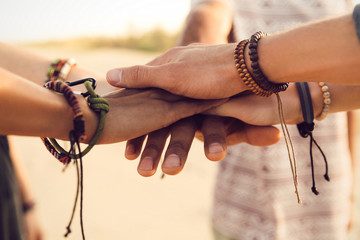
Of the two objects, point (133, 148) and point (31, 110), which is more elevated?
point (31, 110)

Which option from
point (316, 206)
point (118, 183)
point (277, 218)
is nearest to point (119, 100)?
point (277, 218)

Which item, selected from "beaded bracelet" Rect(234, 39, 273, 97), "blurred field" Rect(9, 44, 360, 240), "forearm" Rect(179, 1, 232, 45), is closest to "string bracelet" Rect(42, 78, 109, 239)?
"beaded bracelet" Rect(234, 39, 273, 97)

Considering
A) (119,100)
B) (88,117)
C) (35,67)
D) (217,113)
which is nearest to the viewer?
(88,117)

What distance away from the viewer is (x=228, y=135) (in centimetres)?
166

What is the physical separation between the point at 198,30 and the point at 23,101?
1205 mm

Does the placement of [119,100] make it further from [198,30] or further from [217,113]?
[198,30]

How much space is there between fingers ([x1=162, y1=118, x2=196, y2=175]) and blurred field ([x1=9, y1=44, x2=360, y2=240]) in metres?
3.10

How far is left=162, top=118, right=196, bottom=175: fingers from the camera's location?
Result: 126cm

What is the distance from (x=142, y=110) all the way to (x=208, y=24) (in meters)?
0.80

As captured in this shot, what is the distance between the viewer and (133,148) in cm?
145

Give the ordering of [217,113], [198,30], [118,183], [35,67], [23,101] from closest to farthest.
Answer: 1. [23,101]
2. [217,113]
3. [35,67]
4. [198,30]
5. [118,183]

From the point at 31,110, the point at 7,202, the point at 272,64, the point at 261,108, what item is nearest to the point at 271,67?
the point at 272,64

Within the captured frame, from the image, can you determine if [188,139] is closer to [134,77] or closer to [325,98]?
[134,77]

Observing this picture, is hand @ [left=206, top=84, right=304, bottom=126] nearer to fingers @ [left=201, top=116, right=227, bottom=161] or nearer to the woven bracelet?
fingers @ [left=201, top=116, right=227, bottom=161]
